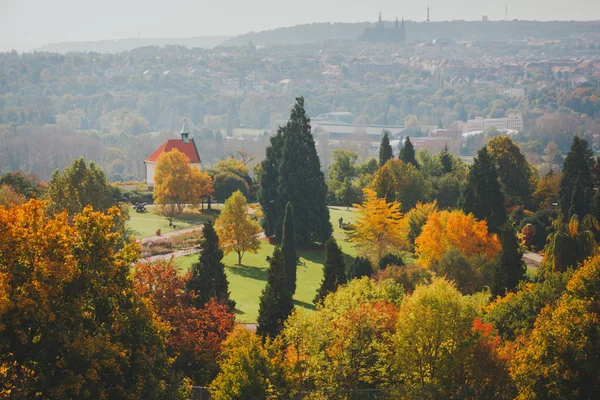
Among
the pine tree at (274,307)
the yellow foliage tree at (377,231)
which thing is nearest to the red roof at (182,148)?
the yellow foliage tree at (377,231)

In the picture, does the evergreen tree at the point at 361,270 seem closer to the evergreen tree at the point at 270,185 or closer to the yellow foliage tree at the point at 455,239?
the yellow foliage tree at the point at 455,239

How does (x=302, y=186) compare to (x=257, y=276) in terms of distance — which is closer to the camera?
(x=257, y=276)

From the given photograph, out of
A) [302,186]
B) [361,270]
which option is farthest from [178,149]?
[361,270]

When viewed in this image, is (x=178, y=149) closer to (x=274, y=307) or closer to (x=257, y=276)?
(x=257, y=276)

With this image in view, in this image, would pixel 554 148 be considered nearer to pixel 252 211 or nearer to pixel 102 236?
pixel 252 211

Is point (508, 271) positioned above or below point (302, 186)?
below

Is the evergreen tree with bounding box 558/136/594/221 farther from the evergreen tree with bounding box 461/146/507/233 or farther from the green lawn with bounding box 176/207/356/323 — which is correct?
the green lawn with bounding box 176/207/356/323

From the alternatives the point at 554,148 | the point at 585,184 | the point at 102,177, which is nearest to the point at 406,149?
the point at 585,184
